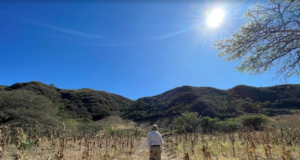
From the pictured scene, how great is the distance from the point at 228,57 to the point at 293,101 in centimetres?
4036

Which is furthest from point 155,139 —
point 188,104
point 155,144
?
point 188,104

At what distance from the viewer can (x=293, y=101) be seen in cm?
Answer: 3434

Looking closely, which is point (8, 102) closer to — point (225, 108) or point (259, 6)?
point (259, 6)

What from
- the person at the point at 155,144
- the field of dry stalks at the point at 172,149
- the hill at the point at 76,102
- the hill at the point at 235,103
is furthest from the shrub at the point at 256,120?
the hill at the point at 76,102

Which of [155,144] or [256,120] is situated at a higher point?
[256,120]

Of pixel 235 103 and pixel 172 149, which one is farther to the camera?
pixel 235 103

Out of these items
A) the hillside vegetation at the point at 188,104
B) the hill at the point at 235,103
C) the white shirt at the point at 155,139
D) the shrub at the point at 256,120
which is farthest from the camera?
the hill at the point at 235,103

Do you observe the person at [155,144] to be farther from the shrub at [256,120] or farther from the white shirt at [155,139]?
the shrub at [256,120]

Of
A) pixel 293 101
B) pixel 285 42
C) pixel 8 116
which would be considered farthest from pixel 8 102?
pixel 293 101

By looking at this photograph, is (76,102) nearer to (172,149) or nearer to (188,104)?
(188,104)

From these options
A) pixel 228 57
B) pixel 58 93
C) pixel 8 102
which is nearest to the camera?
pixel 228 57

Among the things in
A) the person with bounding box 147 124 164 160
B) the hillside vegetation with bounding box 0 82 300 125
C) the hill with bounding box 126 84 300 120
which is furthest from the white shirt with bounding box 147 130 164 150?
the hill with bounding box 126 84 300 120

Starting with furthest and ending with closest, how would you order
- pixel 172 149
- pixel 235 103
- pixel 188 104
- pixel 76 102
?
pixel 76 102, pixel 188 104, pixel 235 103, pixel 172 149

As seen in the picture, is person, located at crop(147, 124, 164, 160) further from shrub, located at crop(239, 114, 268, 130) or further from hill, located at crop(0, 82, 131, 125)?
hill, located at crop(0, 82, 131, 125)
